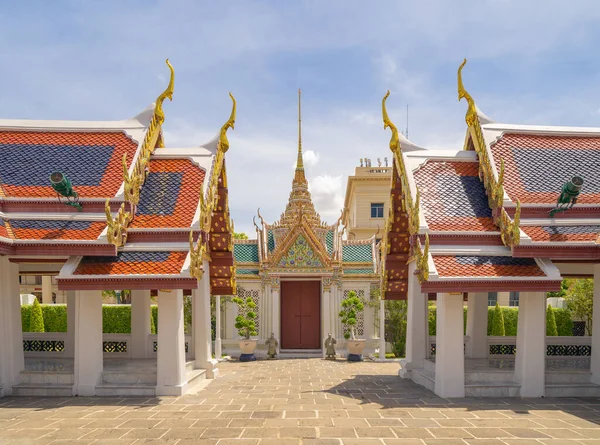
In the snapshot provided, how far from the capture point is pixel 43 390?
33.1 ft

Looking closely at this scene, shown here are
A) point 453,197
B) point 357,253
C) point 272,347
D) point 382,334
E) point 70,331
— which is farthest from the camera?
point 357,253

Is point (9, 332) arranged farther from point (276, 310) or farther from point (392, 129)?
point (276, 310)

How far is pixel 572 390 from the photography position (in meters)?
10.1

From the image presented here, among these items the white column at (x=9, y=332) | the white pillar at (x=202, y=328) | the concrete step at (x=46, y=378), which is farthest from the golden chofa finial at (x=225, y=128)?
the concrete step at (x=46, y=378)

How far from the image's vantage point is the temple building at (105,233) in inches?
384

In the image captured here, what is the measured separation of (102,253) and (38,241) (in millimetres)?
1310

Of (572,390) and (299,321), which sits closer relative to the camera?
(572,390)

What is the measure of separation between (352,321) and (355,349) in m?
1.16

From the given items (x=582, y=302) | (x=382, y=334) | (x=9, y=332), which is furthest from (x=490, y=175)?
(x=582, y=302)

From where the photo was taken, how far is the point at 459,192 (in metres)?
11.6

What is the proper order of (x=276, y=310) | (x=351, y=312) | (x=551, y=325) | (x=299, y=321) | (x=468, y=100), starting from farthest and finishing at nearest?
(x=299, y=321) < (x=551, y=325) < (x=276, y=310) < (x=351, y=312) < (x=468, y=100)

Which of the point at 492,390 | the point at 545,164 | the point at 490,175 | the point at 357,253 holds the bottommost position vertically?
the point at 492,390

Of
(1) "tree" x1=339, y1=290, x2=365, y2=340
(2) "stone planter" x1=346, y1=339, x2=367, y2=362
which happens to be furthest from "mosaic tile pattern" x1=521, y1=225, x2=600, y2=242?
(1) "tree" x1=339, y1=290, x2=365, y2=340

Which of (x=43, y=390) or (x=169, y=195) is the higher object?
(x=169, y=195)
